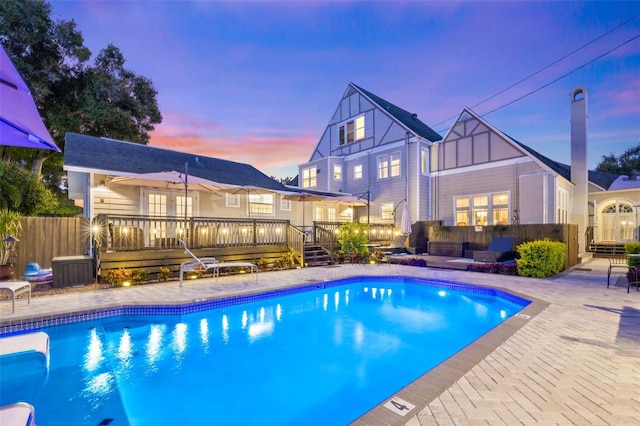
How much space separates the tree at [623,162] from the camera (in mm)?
27828

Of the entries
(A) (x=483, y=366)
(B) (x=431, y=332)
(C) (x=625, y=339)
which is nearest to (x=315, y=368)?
(A) (x=483, y=366)

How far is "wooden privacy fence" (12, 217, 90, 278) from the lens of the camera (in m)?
8.94

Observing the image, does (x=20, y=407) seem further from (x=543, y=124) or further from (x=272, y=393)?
(x=543, y=124)

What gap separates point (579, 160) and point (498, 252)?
1000 centimetres

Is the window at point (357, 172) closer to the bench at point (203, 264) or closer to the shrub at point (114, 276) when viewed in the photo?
the bench at point (203, 264)

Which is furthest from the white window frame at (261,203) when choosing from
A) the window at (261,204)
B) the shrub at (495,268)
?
the shrub at (495,268)

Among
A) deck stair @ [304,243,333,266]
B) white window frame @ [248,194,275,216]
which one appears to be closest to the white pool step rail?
deck stair @ [304,243,333,266]

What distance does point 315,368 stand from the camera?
4.59 metres

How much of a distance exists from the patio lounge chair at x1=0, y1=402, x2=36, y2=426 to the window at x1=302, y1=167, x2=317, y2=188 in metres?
19.3

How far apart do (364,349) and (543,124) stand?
84.6 feet

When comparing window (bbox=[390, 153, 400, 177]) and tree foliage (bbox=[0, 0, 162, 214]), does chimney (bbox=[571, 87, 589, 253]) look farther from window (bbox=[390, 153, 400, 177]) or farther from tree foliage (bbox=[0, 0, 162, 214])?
tree foliage (bbox=[0, 0, 162, 214])

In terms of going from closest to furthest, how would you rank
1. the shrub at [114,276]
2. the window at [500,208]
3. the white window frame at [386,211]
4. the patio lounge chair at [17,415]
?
the patio lounge chair at [17,415] → the shrub at [114,276] → the window at [500,208] → the white window frame at [386,211]

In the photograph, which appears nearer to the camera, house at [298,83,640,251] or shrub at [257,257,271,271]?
shrub at [257,257,271,271]

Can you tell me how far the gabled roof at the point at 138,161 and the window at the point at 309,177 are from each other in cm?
500
